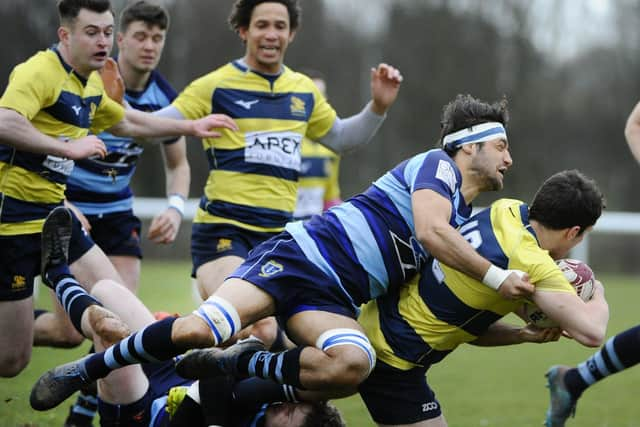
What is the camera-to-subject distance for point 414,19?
27.7 metres

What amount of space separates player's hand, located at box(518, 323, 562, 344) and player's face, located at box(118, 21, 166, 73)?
3.21 m

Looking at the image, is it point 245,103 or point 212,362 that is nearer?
point 212,362

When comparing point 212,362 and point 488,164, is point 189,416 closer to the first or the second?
point 212,362

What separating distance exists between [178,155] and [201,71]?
824 inches

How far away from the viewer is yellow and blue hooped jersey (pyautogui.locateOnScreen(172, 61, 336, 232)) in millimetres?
6285

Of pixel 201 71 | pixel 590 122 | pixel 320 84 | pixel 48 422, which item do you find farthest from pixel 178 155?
pixel 590 122

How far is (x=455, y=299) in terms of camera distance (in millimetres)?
4602

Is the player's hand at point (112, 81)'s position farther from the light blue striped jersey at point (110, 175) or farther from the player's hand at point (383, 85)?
the player's hand at point (383, 85)

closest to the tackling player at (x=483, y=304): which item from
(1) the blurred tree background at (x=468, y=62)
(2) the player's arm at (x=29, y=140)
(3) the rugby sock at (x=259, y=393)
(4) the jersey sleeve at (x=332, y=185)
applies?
(3) the rugby sock at (x=259, y=393)

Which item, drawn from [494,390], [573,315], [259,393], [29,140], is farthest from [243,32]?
[494,390]

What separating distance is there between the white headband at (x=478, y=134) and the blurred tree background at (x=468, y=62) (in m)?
21.5

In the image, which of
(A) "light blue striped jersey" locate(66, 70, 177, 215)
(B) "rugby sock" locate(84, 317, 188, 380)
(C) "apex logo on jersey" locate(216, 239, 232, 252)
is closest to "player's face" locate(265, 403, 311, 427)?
(B) "rugby sock" locate(84, 317, 188, 380)

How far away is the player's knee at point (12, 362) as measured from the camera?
5.61 metres

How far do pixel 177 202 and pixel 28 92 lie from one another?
64.7 inches
